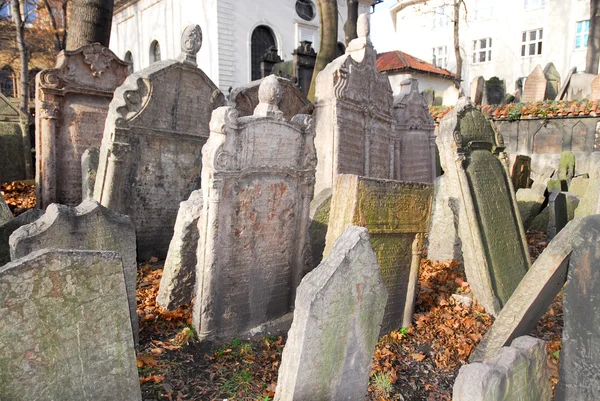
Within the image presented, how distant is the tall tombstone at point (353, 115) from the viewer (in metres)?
6.23

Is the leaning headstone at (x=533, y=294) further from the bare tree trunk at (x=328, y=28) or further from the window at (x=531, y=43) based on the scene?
the window at (x=531, y=43)

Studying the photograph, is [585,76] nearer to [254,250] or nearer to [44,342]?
[254,250]

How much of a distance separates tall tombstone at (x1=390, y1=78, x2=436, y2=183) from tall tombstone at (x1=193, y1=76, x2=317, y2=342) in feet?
14.5

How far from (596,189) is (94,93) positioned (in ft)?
22.4

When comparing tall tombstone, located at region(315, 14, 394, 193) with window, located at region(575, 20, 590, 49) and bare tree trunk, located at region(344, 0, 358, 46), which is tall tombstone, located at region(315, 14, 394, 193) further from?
window, located at region(575, 20, 590, 49)

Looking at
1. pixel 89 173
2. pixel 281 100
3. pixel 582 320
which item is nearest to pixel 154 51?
pixel 281 100

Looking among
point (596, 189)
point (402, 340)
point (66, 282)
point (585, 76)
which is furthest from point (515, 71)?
point (66, 282)

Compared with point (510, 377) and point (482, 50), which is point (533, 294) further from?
point (482, 50)

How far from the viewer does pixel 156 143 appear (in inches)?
220

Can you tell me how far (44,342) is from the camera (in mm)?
2141

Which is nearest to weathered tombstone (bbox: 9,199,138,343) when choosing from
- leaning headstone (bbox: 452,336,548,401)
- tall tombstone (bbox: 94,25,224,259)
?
tall tombstone (bbox: 94,25,224,259)

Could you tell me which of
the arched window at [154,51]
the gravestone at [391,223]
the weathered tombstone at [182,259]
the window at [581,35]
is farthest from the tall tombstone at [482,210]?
the window at [581,35]

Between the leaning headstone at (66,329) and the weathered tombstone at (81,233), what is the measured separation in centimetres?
79

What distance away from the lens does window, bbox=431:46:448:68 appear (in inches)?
1351
